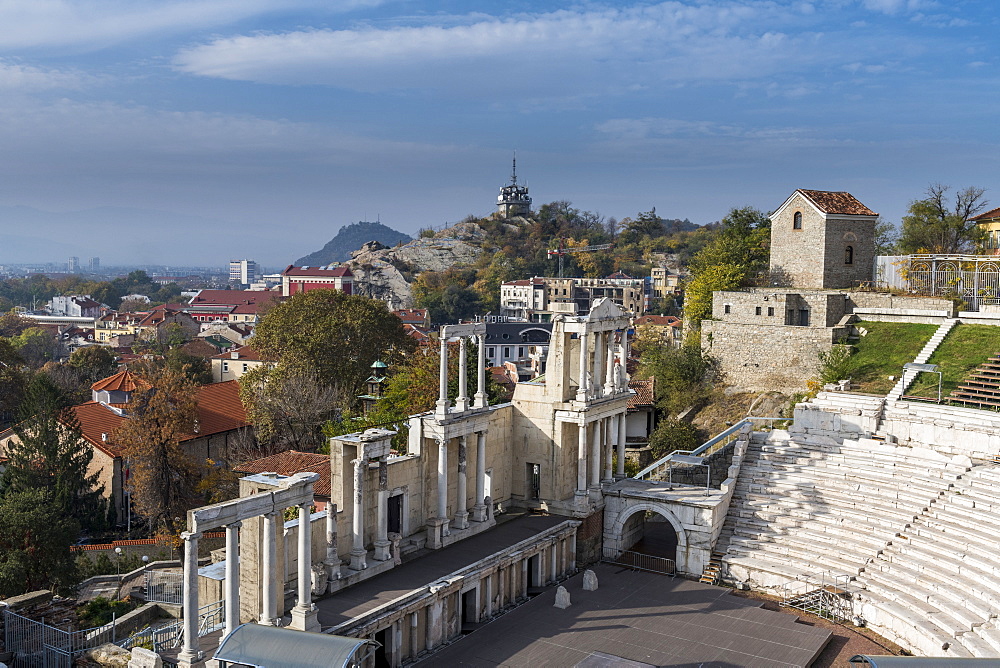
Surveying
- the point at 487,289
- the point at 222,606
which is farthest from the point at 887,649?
the point at 487,289

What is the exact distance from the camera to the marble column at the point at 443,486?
1050 inches

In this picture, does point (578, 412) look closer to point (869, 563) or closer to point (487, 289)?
point (869, 563)

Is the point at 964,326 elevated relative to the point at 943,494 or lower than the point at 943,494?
elevated

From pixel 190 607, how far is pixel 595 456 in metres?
15.7

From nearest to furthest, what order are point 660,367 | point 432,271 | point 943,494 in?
point 943,494, point 660,367, point 432,271

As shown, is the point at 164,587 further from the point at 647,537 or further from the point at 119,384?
the point at 119,384

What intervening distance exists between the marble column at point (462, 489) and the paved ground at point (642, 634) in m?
3.24

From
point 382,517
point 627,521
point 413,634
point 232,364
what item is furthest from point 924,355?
point 232,364

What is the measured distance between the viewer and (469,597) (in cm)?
2495

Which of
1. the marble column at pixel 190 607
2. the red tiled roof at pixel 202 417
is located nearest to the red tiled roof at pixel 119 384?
the red tiled roof at pixel 202 417

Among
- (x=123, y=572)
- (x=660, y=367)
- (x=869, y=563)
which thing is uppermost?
(x=660, y=367)

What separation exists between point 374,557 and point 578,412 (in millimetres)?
8797

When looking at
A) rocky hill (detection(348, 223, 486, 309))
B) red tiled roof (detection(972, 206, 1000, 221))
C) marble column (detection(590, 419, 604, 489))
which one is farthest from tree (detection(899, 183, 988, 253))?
rocky hill (detection(348, 223, 486, 309))

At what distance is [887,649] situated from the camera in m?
23.1
